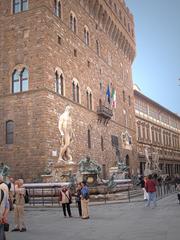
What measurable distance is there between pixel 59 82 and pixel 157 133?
102 feet

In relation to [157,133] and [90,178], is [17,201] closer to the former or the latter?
[90,178]

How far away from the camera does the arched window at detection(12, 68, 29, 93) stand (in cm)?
1995

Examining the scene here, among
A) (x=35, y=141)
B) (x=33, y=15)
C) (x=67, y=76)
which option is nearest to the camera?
(x=35, y=141)

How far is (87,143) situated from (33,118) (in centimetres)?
630

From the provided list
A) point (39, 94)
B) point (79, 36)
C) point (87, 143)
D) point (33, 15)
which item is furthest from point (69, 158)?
point (79, 36)

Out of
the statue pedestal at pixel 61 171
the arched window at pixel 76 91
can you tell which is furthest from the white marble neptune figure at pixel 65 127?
the arched window at pixel 76 91

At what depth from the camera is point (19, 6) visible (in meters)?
21.4

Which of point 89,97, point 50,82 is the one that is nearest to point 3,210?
point 50,82

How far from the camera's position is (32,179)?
18.4m

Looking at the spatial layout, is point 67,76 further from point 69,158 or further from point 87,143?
point 69,158

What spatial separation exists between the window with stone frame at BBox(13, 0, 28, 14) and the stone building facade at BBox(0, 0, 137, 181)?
2.5 inches

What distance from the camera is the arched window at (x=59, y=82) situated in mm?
20936

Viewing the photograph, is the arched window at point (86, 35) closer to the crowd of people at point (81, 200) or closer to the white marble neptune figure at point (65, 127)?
the white marble neptune figure at point (65, 127)

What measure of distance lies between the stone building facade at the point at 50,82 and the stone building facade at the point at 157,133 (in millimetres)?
12740
